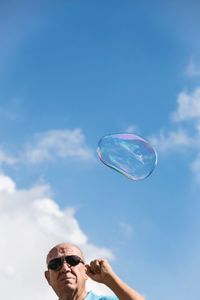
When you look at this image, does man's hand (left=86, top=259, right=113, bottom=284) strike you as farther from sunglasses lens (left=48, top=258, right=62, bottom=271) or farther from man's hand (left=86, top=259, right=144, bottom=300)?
sunglasses lens (left=48, top=258, right=62, bottom=271)

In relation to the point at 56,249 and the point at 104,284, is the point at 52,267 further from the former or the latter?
the point at 104,284

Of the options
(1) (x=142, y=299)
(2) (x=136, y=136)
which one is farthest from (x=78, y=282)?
(2) (x=136, y=136)

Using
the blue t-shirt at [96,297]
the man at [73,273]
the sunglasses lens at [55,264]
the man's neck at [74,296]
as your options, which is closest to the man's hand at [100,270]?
the man at [73,273]

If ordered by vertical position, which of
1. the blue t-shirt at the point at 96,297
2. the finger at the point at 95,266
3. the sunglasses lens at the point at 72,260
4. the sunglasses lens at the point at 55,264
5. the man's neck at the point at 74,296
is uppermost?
the sunglasses lens at the point at 72,260

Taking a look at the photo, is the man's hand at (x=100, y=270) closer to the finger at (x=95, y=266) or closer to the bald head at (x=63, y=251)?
the finger at (x=95, y=266)

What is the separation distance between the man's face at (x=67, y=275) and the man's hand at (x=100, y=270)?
53cm

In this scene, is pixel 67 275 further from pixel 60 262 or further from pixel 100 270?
pixel 100 270

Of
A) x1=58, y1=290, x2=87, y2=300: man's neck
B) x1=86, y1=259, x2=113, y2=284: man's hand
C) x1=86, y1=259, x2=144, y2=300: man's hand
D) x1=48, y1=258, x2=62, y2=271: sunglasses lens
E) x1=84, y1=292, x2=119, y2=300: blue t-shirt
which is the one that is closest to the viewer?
x1=86, y1=259, x2=144, y2=300: man's hand

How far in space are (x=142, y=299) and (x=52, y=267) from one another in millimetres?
1498

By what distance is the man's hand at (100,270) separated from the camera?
6027 millimetres

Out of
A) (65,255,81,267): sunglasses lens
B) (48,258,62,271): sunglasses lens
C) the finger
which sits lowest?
the finger

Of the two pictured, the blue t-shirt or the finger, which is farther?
the blue t-shirt

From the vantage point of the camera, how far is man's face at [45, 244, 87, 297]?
21.6 feet

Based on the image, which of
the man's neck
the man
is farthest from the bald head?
the man's neck
